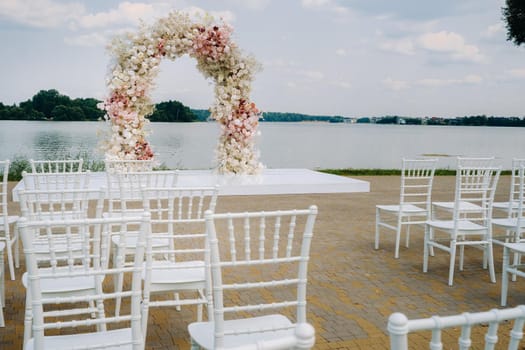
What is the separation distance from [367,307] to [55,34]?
20319 millimetres

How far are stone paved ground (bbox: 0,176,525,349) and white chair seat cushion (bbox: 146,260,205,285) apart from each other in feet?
1.64

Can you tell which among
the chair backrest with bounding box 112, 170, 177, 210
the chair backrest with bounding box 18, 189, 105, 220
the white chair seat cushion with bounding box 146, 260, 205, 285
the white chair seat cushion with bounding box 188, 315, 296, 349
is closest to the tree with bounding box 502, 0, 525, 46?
the chair backrest with bounding box 112, 170, 177, 210

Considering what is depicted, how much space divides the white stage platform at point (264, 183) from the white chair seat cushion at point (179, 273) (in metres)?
6.47

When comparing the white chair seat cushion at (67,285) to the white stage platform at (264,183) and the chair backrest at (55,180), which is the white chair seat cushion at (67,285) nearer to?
the chair backrest at (55,180)

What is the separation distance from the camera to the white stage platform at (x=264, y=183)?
10.4 m

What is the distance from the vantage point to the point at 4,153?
48.2 ft

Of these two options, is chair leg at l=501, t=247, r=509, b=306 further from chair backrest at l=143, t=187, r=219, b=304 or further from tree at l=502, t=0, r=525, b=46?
tree at l=502, t=0, r=525, b=46

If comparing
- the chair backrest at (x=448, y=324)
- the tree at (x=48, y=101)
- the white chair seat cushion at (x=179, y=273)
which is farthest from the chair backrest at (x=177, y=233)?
the tree at (x=48, y=101)

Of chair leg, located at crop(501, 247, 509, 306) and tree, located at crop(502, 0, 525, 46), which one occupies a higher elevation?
tree, located at crop(502, 0, 525, 46)

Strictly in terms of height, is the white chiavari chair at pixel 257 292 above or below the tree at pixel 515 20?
below

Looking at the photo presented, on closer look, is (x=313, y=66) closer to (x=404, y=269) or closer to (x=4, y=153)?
(x=4, y=153)

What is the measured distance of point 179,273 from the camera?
346cm

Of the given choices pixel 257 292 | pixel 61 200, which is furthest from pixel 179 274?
pixel 257 292

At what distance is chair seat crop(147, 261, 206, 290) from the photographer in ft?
10.7
